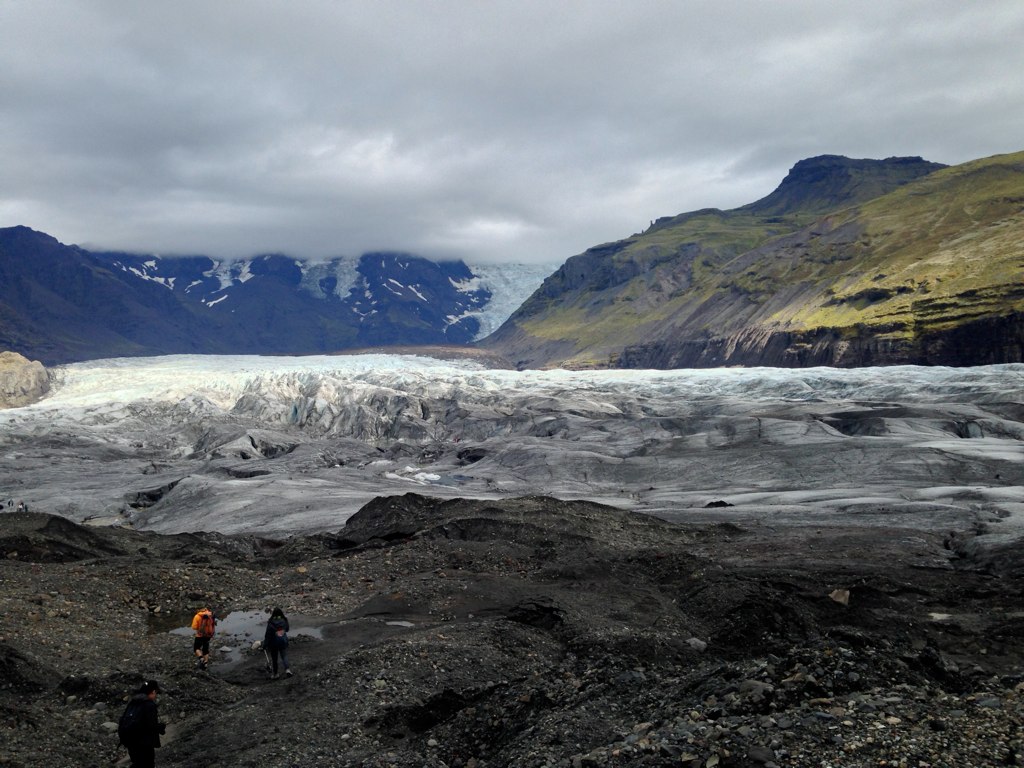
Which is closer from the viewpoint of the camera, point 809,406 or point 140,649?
point 140,649

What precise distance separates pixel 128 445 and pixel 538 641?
277 ft

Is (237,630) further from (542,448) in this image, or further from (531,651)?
(542,448)

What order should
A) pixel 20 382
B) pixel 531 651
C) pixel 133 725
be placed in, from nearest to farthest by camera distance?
pixel 133 725 → pixel 531 651 → pixel 20 382

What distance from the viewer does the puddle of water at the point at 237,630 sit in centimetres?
1945

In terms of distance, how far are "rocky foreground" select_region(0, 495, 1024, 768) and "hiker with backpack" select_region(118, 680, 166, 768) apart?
42.8 inches

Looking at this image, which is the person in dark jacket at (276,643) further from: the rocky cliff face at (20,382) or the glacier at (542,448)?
the rocky cliff face at (20,382)

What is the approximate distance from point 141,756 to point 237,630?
898 cm

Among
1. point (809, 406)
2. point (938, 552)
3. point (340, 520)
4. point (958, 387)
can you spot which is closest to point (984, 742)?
point (938, 552)

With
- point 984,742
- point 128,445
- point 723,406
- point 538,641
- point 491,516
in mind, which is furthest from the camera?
point 128,445

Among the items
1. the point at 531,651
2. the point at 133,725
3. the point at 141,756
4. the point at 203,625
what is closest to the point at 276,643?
the point at 203,625

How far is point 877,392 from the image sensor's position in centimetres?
8406

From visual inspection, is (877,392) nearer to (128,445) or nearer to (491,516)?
(491,516)

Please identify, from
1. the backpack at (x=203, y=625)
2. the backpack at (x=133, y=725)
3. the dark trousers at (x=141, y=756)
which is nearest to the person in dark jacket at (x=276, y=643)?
the backpack at (x=203, y=625)

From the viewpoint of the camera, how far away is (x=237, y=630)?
2125 cm
